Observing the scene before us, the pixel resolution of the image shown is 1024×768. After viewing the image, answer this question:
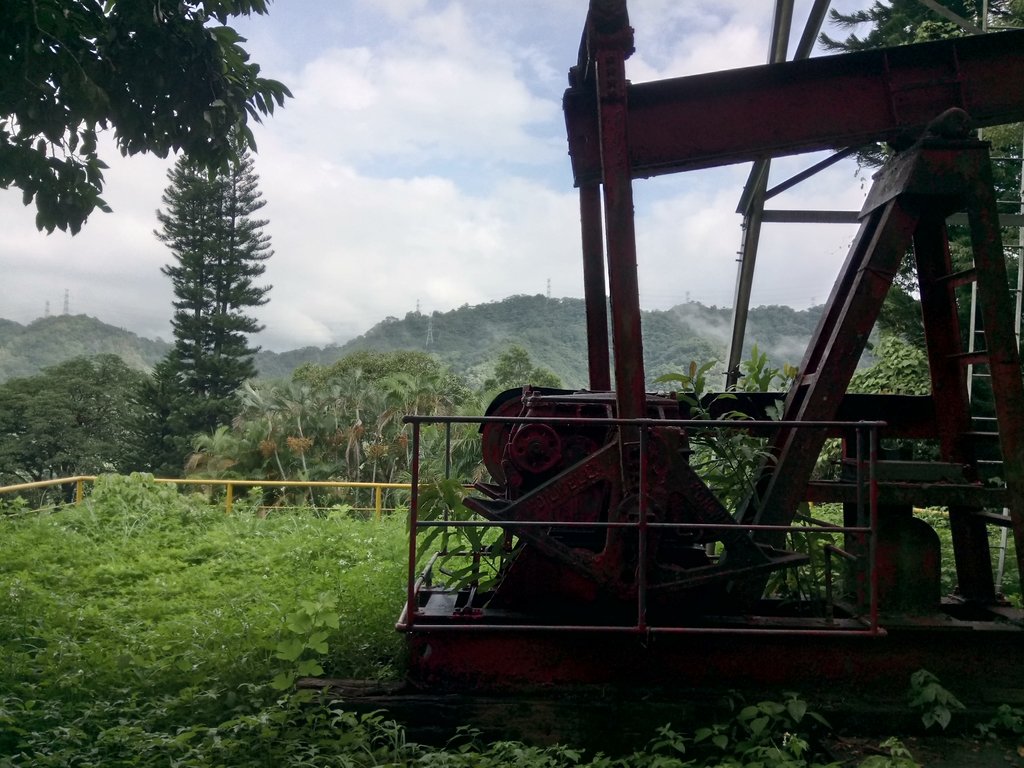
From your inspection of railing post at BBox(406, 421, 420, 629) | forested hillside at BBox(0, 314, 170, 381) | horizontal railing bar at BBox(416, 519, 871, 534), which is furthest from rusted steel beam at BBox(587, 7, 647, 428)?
forested hillside at BBox(0, 314, 170, 381)

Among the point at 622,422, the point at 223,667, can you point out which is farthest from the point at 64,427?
the point at 622,422

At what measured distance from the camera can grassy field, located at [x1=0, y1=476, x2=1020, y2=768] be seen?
3.68 meters

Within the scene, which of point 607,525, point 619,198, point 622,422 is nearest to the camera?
point 607,525

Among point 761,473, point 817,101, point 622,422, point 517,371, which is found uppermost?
point 517,371

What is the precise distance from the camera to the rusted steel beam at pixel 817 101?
4852mm

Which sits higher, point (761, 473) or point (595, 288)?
point (595, 288)

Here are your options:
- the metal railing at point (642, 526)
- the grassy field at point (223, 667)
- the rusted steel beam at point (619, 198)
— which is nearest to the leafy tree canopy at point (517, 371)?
the grassy field at point (223, 667)

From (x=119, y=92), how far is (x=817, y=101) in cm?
520

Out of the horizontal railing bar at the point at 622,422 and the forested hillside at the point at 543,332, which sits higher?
the forested hillside at the point at 543,332

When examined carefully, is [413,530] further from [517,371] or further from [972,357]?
[517,371]

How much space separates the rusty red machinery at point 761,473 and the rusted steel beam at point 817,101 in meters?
0.01

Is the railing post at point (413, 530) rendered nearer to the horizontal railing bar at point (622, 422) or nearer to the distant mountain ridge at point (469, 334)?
the horizontal railing bar at point (622, 422)

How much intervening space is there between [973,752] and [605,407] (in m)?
2.65

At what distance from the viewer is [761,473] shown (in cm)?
491
